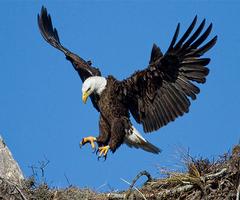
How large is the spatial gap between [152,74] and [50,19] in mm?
2721

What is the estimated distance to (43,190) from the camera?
23.3 ft

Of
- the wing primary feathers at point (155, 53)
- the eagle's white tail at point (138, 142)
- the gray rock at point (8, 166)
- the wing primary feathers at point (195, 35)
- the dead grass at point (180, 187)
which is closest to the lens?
the dead grass at point (180, 187)

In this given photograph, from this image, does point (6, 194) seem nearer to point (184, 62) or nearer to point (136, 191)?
point (136, 191)

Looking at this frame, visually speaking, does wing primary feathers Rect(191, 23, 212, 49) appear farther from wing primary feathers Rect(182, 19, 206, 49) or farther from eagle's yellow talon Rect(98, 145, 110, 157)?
eagle's yellow talon Rect(98, 145, 110, 157)

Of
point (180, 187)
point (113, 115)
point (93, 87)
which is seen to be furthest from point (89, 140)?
point (180, 187)

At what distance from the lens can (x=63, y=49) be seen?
10.2m

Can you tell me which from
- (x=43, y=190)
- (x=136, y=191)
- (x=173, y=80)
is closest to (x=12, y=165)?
(x=43, y=190)

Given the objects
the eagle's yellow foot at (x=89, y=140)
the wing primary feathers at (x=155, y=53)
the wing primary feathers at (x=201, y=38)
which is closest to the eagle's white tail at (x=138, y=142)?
the eagle's yellow foot at (x=89, y=140)

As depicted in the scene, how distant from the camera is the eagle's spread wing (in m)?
8.33

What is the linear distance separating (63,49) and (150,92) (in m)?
1.89

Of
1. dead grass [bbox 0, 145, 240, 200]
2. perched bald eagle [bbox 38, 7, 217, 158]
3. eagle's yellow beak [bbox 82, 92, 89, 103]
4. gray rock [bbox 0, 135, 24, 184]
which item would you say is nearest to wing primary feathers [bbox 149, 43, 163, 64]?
perched bald eagle [bbox 38, 7, 217, 158]

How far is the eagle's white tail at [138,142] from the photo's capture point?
30.4 feet

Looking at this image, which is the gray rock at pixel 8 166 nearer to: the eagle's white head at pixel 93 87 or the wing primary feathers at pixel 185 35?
the eagle's white head at pixel 93 87

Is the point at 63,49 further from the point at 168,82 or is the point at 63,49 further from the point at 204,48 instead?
the point at 204,48
